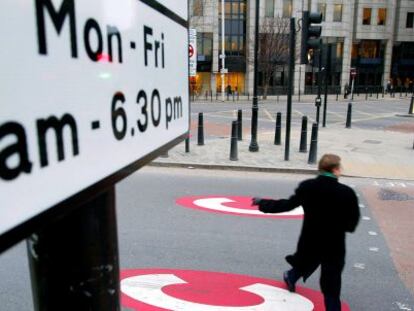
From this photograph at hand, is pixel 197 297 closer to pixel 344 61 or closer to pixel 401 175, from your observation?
pixel 401 175

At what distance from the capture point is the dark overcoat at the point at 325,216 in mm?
3664

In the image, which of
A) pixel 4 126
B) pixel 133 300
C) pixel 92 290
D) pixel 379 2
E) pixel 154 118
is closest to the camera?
pixel 4 126

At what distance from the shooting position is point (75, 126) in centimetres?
82

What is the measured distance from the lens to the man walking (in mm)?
3668

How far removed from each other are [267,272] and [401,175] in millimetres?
6633

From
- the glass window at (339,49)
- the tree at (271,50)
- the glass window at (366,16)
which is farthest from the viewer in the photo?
the glass window at (366,16)

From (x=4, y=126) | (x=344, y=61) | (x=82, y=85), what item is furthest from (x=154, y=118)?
(x=344, y=61)

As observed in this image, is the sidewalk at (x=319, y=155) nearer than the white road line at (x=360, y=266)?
No

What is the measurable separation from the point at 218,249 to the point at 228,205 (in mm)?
1909

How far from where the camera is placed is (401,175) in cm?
986

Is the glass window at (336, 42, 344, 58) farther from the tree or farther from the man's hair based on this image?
the man's hair

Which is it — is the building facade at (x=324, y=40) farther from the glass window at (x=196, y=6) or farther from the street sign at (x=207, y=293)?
the street sign at (x=207, y=293)

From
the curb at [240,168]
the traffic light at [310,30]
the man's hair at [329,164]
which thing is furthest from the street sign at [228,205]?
the traffic light at [310,30]

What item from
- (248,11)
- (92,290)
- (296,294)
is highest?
(248,11)
